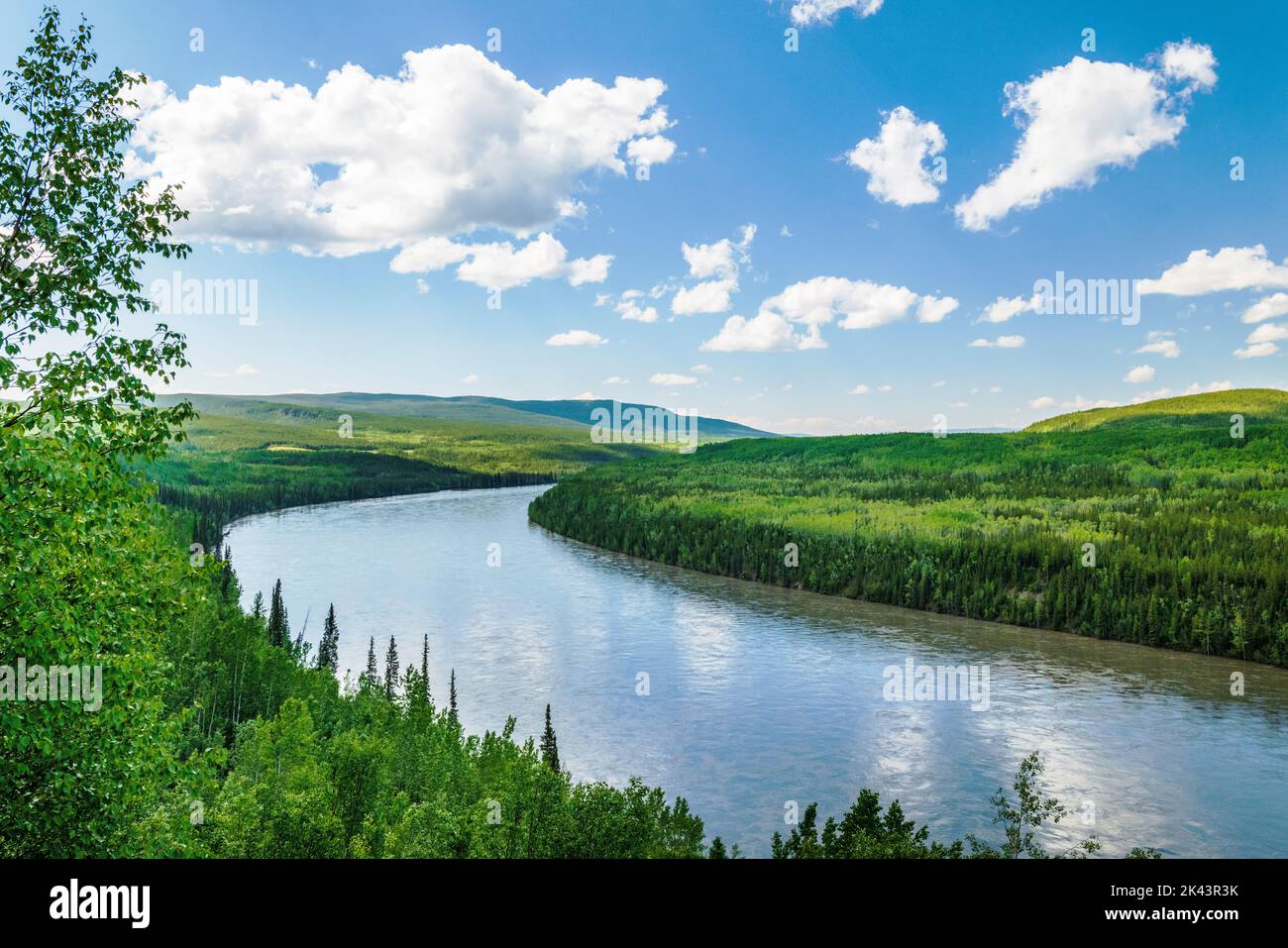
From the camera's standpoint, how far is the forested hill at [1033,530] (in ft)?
208

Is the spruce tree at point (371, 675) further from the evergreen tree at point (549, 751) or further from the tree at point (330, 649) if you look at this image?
the evergreen tree at point (549, 751)

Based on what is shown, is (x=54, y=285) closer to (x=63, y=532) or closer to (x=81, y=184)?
(x=81, y=184)

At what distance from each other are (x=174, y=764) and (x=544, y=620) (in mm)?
56546

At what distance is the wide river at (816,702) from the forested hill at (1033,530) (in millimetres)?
3249

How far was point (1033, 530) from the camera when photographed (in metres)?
84.1

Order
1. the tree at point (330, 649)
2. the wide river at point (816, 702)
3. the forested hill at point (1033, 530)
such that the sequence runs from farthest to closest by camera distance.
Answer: the forested hill at point (1033, 530) < the tree at point (330, 649) < the wide river at point (816, 702)

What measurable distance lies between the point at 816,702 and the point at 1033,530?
151 feet

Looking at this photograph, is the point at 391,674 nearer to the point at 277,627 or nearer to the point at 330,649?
the point at 330,649

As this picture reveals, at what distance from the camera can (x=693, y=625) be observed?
6925cm

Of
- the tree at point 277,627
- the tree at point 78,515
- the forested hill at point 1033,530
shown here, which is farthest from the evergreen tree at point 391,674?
the forested hill at point 1033,530

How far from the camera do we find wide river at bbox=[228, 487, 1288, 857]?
3550 centimetres

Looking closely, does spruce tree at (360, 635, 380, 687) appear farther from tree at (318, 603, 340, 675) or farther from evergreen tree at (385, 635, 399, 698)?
tree at (318, 603, 340, 675)
